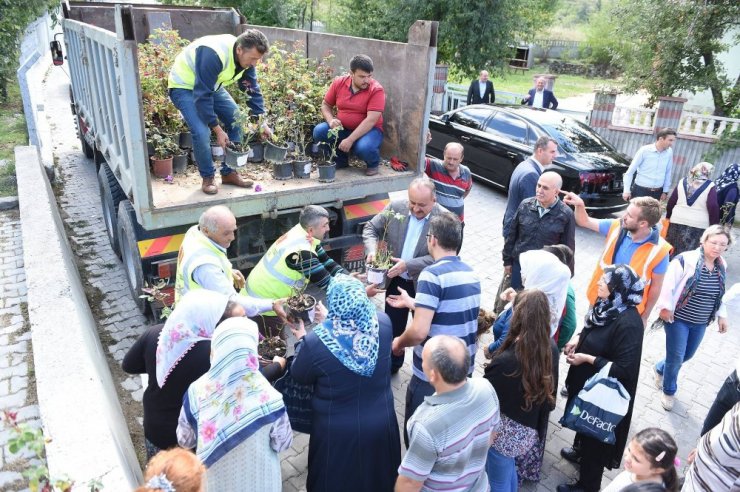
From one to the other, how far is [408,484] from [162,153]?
3577 millimetres

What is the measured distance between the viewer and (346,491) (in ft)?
8.65

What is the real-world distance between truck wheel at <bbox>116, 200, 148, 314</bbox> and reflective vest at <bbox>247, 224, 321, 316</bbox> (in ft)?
3.88

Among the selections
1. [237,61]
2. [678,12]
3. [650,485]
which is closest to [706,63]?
[678,12]

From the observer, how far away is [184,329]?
2514 millimetres

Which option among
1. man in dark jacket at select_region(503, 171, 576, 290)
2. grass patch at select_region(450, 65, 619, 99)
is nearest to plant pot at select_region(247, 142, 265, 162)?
man in dark jacket at select_region(503, 171, 576, 290)

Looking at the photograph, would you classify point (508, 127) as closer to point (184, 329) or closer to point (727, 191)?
point (727, 191)

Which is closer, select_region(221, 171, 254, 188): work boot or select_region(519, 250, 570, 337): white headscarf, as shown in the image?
select_region(519, 250, 570, 337): white headscarf

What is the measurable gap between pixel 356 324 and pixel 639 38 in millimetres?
11368

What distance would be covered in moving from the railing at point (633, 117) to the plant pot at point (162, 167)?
30.2ft

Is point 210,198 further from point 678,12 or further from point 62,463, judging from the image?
point 678,12

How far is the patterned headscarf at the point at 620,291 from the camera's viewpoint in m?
3.00

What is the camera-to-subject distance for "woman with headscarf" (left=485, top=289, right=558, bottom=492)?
8.94ft

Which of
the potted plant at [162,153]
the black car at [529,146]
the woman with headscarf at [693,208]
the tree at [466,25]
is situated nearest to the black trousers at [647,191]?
the woman with headscarf at [693,208]

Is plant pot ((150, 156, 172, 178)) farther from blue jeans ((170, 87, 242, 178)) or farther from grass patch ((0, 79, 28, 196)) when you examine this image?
grass patch ((0, 79, 28, 196))
